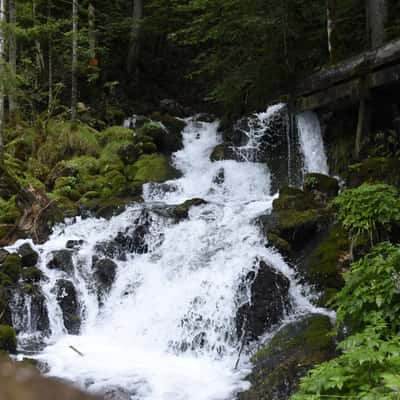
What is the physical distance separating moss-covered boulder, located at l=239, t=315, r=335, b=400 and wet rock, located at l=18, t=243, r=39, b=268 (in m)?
5.36

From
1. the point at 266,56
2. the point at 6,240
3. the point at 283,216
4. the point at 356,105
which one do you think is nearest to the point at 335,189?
the point at 283,216

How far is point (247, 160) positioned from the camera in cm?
1545

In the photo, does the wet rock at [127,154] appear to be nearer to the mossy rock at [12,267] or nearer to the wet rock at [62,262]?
the wet rock at [62,262]

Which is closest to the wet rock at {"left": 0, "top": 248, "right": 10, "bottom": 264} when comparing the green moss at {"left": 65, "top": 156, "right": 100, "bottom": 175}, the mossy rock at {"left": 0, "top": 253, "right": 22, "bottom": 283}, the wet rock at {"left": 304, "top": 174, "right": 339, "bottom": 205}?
the mossy rock at {"left": 0, "top": 253, "right": 22, "bottom": 283}

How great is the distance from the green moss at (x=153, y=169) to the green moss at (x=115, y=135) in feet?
3.84

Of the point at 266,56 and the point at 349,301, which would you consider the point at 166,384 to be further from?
the point at 266,56

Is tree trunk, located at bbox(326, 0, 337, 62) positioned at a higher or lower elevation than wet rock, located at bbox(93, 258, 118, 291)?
higher

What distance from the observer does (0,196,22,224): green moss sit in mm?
11523

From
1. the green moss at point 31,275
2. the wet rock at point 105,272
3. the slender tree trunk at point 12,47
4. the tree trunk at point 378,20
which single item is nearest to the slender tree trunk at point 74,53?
the slender tree trunk at point 12,47

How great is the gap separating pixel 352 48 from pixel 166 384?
13.5 meters

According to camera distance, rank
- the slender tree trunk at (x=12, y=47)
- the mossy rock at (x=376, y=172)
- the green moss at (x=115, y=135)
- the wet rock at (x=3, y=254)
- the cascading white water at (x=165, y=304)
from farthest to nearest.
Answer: the green moss at (x=115, y=135) → the slender tree trunk at (x=12, y=47) → the mossy rock at (x=376, y=172) → the wet rock at (x=3, y=254) → the cascading white water at (x=165, y=304)

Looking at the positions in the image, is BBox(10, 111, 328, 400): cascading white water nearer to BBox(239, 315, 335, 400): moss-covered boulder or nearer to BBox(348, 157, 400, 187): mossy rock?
BBox(239, 315, 335, 400): moss-covered boulder

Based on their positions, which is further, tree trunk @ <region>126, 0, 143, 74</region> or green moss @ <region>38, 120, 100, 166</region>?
tree trunk @ <region>126, 0, 143, 74</region>

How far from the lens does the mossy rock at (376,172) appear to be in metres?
9.88
